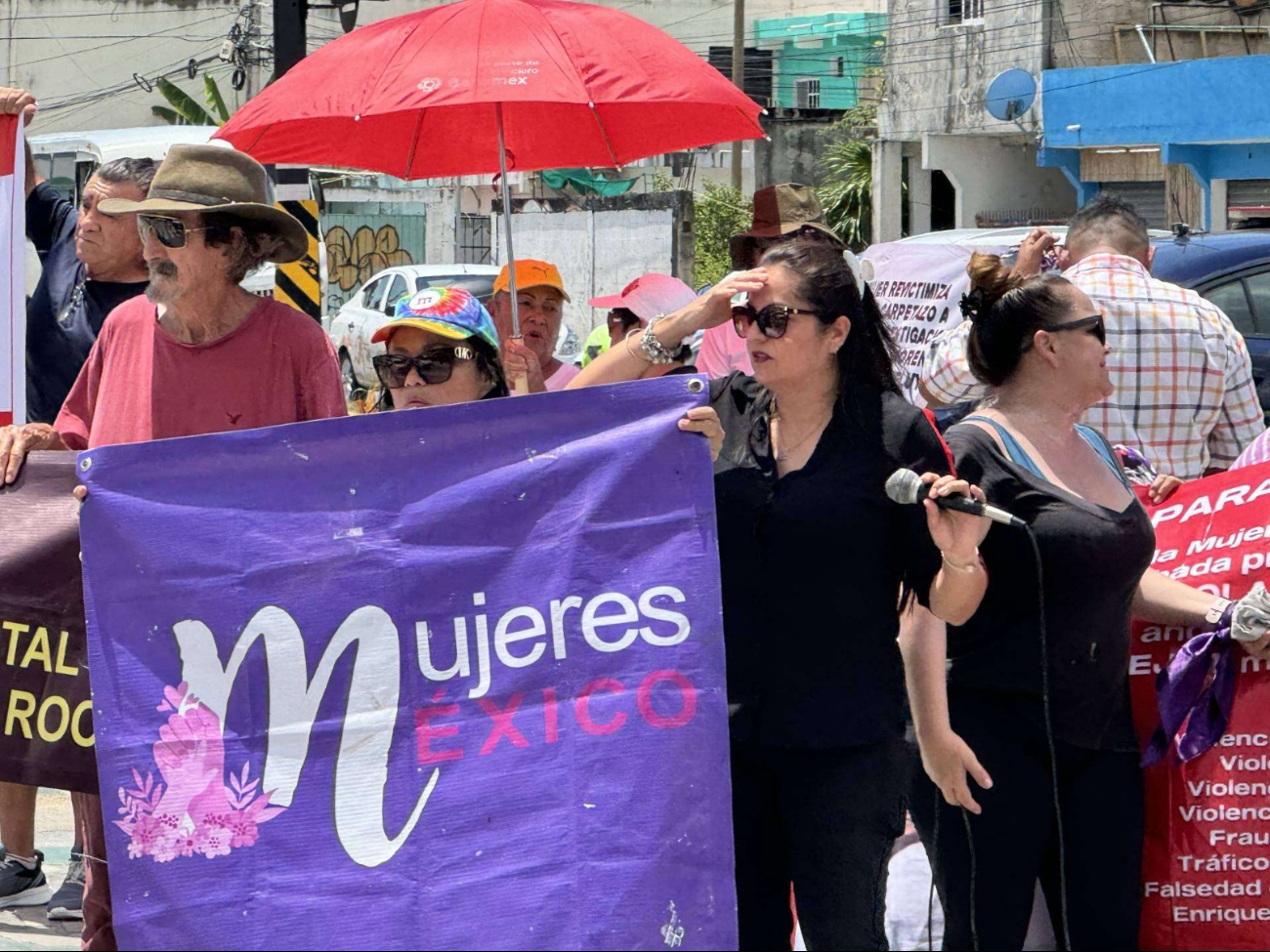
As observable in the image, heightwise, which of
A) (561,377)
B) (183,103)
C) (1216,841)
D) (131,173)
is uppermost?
(183,103)

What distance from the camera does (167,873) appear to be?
3154 mm

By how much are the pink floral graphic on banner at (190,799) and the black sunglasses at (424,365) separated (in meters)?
1.00

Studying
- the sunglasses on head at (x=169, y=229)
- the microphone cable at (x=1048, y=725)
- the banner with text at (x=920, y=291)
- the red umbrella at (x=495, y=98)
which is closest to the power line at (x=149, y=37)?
the banner with text at (x=920, y=291)

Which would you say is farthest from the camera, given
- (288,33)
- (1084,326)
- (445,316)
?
(288,33)

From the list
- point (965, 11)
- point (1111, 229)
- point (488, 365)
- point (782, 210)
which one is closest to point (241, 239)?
point (488, 365)

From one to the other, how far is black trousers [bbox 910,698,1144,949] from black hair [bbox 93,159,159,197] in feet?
8.75

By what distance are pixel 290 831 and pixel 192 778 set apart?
0.21 m

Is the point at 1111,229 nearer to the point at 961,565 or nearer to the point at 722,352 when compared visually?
the point at 722,352

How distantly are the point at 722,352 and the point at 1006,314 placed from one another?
2.21m

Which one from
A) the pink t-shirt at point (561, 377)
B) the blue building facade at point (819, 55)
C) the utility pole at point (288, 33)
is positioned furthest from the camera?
the blue building facade at point (819, 55)

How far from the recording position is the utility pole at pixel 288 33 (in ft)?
29.2

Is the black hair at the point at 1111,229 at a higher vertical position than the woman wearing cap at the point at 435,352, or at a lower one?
higher

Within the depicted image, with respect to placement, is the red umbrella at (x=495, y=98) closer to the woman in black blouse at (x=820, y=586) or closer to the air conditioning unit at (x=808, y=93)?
the woman in black blouse at (x=820, y=586)

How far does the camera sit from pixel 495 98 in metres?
4.99
